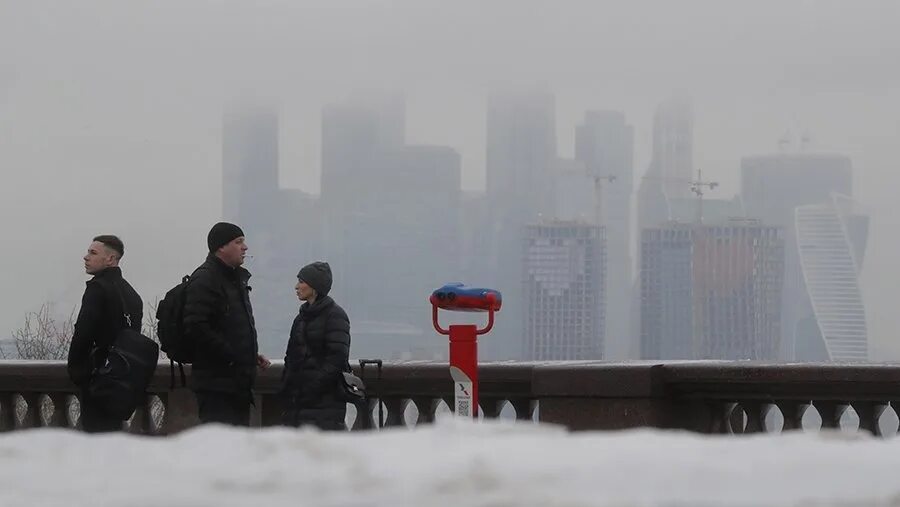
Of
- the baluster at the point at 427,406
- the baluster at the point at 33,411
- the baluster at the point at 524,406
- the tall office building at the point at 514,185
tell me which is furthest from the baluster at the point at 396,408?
the tall office building at the point at 514,185

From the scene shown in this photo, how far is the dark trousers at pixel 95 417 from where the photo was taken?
27.5 feet

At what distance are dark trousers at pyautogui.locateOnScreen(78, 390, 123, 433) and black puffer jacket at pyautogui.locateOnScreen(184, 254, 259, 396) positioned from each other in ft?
1.47

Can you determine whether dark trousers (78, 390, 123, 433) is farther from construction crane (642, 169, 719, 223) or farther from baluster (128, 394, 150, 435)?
construction crane (642, 169, 719, 223)

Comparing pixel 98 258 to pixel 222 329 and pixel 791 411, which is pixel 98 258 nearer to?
pixel 222 329

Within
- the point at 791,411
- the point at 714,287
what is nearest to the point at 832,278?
the point at 714,287

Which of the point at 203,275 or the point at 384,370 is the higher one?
the point at 203,275

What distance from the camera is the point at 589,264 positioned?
191 m

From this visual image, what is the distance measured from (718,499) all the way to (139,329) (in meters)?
7.02

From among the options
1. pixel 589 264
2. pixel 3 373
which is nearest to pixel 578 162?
pixel 589 264

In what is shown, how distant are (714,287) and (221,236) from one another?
18341 centimetres

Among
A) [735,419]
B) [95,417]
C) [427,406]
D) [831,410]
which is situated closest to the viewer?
[95,417]

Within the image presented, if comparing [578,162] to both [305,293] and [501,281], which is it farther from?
[305,293]

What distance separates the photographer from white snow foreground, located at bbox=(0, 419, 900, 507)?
163 cm

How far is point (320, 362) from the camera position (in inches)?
341
